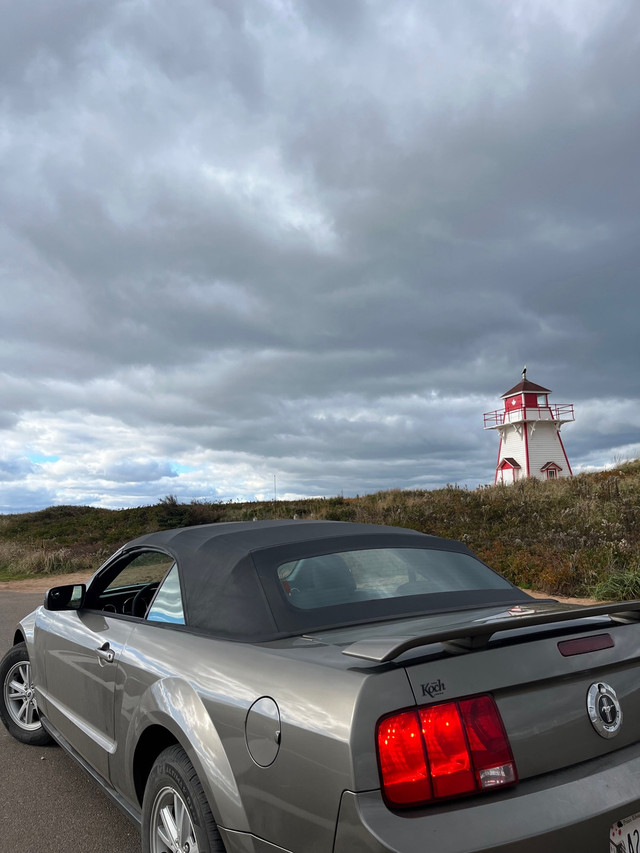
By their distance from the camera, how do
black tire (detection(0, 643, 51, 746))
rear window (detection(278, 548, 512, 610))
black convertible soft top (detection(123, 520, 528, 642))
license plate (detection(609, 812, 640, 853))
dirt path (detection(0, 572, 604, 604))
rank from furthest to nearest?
dirt path (detection(0, 572, 604, 604)) → black tire (detection(0, 643, 51, 746)) → rear window (detection(278, 548, 512, 610)) → black convertible soft top (detection(123, 520, 528, 642)) → license plate (detection(609, 812, 640, 853))

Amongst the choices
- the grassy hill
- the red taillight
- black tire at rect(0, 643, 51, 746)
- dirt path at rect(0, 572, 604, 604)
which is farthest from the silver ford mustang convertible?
dirt path at rect(0, 572, 604, 604)

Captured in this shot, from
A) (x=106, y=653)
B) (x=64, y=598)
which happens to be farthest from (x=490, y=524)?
(x=106, y=653)

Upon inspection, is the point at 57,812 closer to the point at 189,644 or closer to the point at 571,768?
the point at 189,644

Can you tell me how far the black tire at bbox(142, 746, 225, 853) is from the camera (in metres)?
2.36

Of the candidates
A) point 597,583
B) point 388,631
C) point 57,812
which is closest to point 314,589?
point 388,631

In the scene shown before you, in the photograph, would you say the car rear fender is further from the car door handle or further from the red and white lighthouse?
the red and white lighthouse

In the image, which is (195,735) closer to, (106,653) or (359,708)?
(359,708)

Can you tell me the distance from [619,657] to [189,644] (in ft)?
5.36

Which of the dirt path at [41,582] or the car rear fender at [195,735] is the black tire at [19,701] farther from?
the dirt path at [41,582]

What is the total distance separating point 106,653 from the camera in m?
3.39

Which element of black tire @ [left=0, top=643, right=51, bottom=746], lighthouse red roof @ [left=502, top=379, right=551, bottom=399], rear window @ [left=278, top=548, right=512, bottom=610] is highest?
lighthouse red roof @ [left=502, top=379, right=551, bottom=399]

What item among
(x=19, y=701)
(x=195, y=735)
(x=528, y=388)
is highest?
(x=528, y=388)

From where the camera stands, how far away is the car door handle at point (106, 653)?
3.31 meters

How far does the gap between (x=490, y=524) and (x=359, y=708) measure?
16.7 meters
